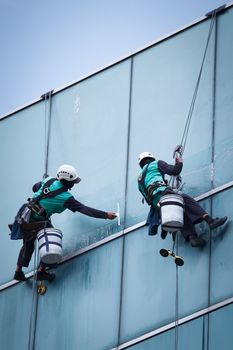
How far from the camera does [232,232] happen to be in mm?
19422

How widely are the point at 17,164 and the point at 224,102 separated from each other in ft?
14.6

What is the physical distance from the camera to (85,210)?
2134 cm

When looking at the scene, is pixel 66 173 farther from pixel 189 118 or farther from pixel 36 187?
pixel 189 118

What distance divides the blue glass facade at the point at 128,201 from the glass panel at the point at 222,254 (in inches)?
0.8

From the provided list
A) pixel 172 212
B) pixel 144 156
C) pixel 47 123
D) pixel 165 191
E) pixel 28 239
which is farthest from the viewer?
pixel 47 123

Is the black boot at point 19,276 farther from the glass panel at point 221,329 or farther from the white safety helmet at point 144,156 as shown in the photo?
the glass panel at point 221,329

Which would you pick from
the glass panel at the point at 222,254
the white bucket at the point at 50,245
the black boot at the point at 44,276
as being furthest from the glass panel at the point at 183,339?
the black boot at the point at 44,276

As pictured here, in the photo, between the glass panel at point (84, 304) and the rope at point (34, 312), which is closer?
the glass panel at point (84, 304)

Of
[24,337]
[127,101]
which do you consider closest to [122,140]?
[127,101]

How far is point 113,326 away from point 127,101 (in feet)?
12.8

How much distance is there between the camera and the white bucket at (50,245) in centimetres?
2086

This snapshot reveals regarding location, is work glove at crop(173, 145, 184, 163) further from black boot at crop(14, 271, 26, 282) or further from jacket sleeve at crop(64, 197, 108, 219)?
black boot at crop(14, 271, 26, 282)

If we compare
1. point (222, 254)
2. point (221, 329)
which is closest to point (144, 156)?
point (222, 254)

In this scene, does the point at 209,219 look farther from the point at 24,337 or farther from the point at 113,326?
the point at 24,337
